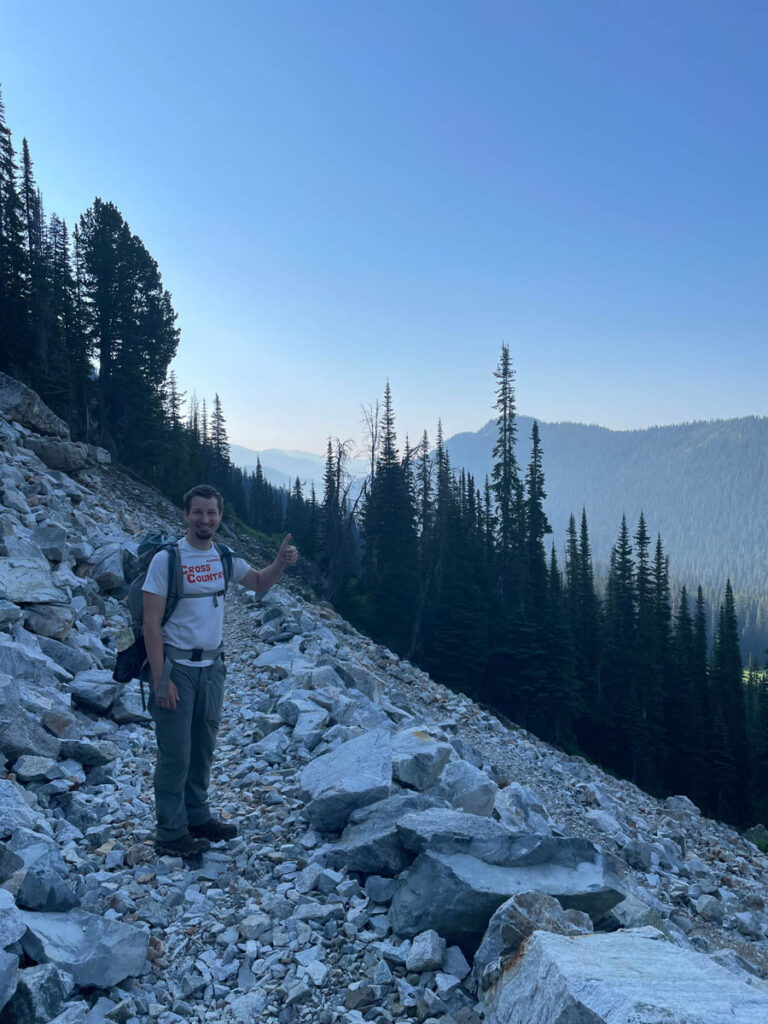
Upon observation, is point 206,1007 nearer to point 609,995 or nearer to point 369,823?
point 369,823

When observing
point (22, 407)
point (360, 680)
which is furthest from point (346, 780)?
point (22, 407)

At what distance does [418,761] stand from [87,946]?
11.2 ft

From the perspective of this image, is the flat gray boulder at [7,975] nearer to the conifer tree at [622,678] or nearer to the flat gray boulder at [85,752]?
the flat gray boulder at [85,752]

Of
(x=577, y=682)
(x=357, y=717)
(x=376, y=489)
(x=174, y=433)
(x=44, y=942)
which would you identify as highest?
(x=174, y=433)

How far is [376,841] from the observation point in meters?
4.36

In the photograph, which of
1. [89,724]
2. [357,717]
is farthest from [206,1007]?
[357,717]

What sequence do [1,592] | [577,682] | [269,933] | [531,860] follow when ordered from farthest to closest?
1. [577,682]
2. [1,592]
3. [531,860]
4. [269,933]

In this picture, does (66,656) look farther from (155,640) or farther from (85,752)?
(155,640)

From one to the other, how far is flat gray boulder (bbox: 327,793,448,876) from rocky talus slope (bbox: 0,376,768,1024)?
0.05 feet

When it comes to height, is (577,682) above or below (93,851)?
below

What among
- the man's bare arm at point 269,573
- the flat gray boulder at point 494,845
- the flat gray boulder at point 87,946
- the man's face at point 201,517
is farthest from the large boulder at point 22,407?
the flat gray boulder at point 494,845

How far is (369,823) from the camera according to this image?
15.5 ft

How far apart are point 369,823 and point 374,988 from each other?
59.1 inches

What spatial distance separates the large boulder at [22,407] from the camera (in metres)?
19.0
